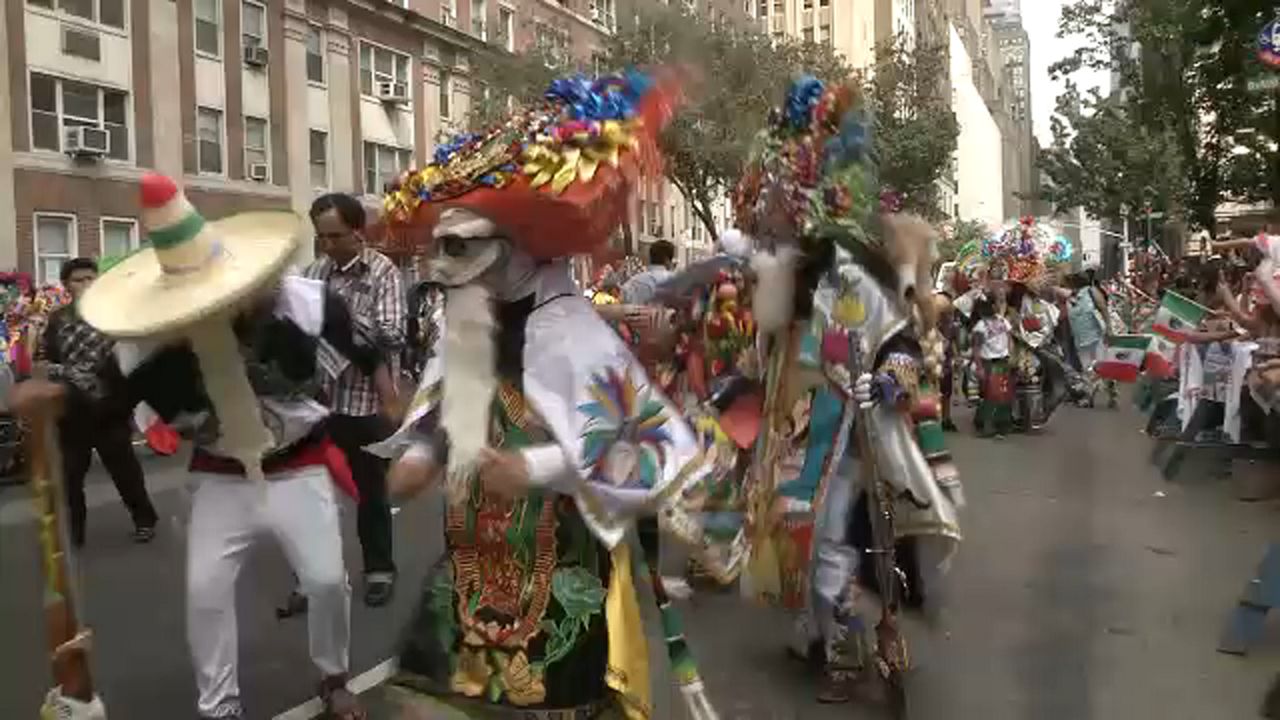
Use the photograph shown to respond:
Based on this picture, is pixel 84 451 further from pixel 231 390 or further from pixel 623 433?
pixel 623 433

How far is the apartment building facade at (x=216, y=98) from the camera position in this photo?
2075 cm

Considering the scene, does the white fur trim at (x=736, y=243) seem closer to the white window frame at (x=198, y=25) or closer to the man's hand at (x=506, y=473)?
the man's hand at (x=506, y=473)

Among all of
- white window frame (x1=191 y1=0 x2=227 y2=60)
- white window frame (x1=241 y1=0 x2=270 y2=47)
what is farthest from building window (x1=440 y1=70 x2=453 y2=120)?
white window frame (x1=191 y1=0 x2=227 y2=60)

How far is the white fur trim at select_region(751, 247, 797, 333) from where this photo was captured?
4559mm

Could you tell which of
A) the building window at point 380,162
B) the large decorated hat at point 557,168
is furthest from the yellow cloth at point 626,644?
the building window at point 380,162

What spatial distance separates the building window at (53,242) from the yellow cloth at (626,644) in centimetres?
2031

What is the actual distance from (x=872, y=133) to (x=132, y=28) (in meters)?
20.7

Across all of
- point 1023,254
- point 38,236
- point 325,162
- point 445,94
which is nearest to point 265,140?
point 325,162

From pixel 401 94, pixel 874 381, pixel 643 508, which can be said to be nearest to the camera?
pixel 643 508

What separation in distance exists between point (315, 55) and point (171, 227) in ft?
83.4

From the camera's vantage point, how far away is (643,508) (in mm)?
2795

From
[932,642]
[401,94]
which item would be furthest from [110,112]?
[932,642]

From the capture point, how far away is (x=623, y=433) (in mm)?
2809

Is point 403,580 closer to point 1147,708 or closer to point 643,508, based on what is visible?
point 1147,708
